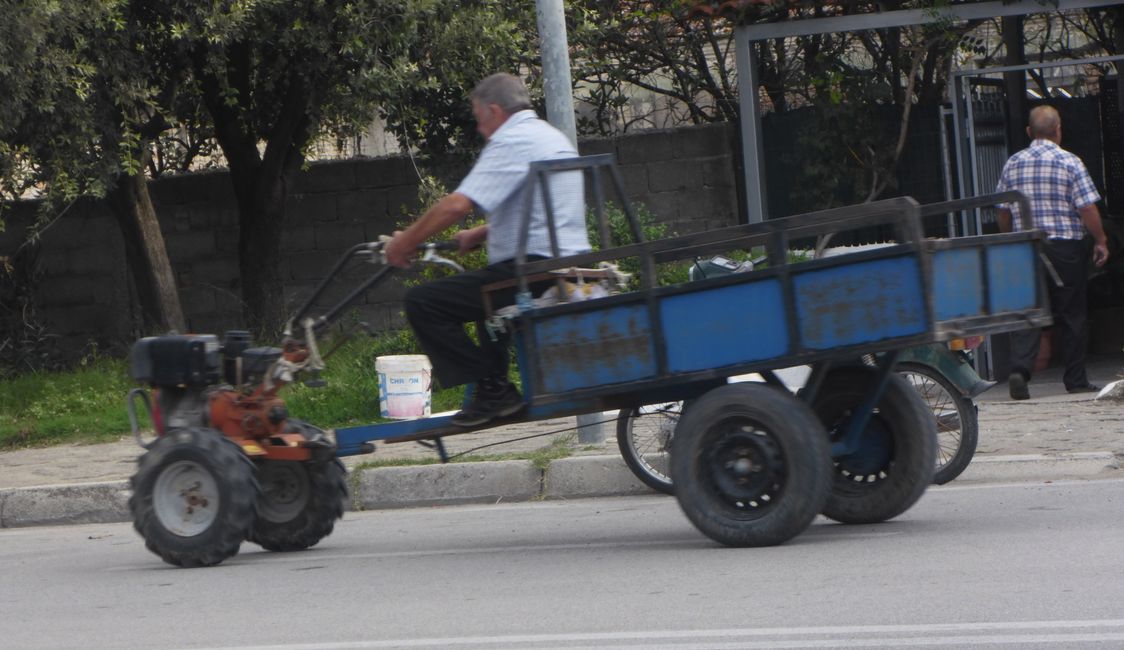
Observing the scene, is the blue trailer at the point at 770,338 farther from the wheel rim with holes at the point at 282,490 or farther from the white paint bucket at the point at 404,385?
the white paint bucket at the point at 404,385

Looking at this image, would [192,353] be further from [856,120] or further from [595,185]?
[856,120]

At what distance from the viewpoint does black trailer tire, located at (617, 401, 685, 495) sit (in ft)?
25.5

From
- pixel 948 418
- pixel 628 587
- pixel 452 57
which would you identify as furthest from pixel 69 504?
pixel 948 418

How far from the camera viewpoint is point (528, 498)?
27.4ft

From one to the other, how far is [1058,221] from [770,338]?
4818mm

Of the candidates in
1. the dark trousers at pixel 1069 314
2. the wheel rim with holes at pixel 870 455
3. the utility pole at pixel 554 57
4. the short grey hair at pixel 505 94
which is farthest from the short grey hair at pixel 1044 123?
the short grey hair at pixel 505 94

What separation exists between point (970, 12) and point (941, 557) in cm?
643

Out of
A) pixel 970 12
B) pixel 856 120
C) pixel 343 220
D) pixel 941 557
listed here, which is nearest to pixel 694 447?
pixel 941 557

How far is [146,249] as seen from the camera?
12281 mm

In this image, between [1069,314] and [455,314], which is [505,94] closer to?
[455,314]

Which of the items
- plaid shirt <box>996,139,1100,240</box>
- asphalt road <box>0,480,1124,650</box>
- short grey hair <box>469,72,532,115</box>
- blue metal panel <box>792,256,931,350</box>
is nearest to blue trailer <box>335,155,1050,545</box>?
blue metal panel <box>792,256,931,350</box>

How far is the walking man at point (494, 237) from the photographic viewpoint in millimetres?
6168

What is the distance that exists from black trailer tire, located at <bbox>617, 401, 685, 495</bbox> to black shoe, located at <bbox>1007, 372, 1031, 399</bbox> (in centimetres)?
325

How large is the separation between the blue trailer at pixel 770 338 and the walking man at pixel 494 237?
Answer: 111mm
